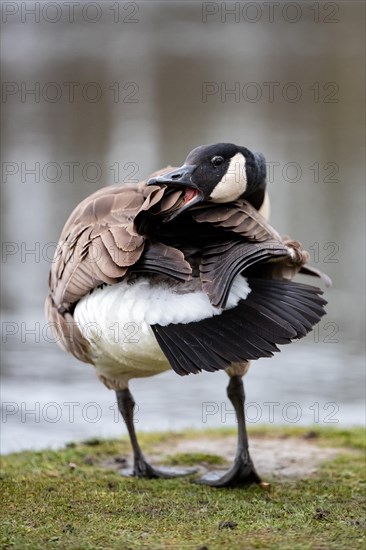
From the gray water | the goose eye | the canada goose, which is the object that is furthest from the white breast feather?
the gray water

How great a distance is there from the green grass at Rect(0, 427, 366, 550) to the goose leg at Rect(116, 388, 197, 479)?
7.2 inches

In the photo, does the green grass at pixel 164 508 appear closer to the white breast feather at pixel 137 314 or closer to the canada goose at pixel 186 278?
the canada goose at pixel 186 278

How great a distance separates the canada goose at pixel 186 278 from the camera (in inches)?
189

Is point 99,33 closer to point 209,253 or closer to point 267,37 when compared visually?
point 267,37

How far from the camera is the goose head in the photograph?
5152mm

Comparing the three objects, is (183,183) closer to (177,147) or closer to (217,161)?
(217,161)

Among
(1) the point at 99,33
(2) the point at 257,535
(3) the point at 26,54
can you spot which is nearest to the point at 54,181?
(3) the point at 26,54

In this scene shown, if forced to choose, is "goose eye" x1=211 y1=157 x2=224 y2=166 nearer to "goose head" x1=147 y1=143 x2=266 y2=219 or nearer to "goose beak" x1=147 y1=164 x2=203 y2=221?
"goose head" x1=147 y1=143 x2=266 y2=219

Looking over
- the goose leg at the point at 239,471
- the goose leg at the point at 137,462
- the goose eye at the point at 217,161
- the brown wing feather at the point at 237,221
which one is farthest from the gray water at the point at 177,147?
the goose eye at the point at 217,161

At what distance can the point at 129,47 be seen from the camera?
23.9 metres

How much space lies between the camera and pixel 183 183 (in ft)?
16.8

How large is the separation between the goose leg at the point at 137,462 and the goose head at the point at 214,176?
1.62 m

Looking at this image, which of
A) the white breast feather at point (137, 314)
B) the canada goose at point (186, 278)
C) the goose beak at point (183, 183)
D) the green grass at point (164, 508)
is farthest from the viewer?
the goose beak at point (183, 183)

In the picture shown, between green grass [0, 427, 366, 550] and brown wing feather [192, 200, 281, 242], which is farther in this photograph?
brown wing feather [192, 200, 281, 242]
